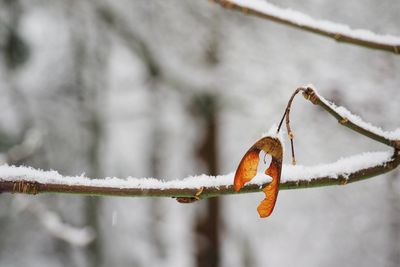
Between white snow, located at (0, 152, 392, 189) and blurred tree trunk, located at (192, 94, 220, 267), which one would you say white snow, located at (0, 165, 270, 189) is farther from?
blurred tree trunk, located at (192, 94, 220, 267)

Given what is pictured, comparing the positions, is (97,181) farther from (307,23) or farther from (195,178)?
(307,23)

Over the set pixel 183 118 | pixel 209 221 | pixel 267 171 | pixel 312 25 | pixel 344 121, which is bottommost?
pixel 267 171

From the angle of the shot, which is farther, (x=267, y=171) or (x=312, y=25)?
→ (x=312, y=25)

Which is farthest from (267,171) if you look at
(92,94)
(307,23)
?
(92,94)

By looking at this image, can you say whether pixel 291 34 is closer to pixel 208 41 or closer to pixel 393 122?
pixel 208 41

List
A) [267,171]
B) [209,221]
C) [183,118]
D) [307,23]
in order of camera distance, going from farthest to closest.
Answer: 1. [183,118]
2. [209,221]
3. [307,23]
4. [267,171]

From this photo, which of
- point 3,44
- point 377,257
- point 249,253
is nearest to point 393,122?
point 377,257

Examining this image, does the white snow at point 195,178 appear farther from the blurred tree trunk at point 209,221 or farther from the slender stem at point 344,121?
the blurred tree trunk at point 209,221
